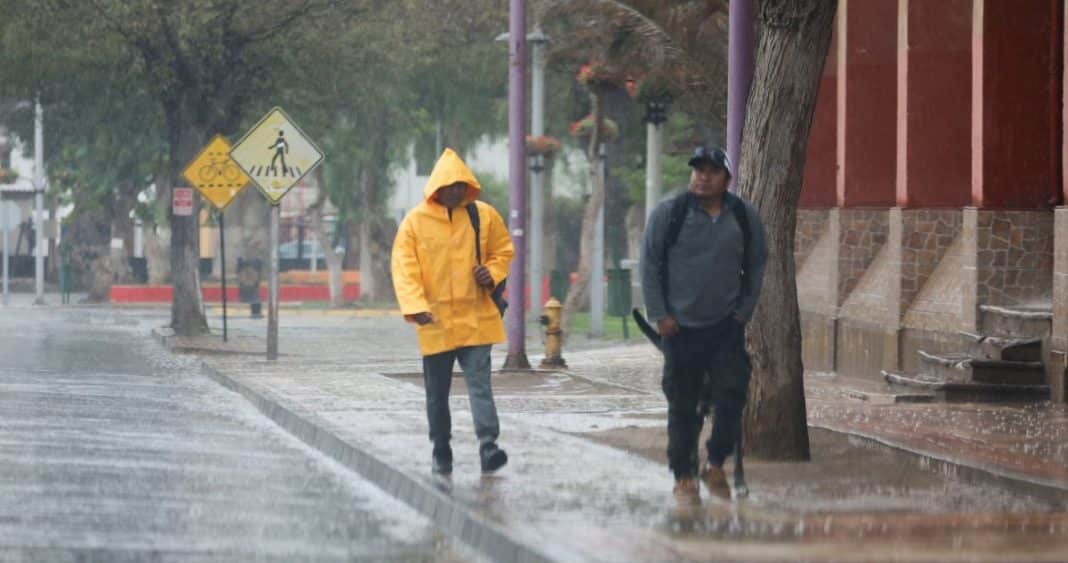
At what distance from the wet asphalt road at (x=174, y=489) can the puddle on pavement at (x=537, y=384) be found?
2123 mm

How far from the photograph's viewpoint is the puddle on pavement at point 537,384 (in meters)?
20.1

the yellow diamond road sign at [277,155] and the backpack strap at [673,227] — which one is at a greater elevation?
the yellow diamond road sign at [277,155]

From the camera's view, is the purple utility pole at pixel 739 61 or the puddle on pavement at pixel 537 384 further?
the puddle on pavement at pixel 537 384

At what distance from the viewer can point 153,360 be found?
2858 cm

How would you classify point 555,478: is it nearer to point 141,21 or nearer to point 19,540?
→ point 19,540

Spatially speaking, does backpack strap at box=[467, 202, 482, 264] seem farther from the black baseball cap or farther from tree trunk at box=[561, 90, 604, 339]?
tree trunk at box=[561, 90, 604, 339]

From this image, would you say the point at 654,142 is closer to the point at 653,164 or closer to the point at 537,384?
the point at 653,164

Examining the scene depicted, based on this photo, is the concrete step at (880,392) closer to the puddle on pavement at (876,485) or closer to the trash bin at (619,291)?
the puddle on pavement at (876,485)

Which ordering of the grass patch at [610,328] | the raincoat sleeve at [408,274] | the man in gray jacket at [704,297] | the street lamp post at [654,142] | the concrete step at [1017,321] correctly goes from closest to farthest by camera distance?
the man in gray jacket at [704,297] → the raincoat sleeve at [408,274] → the concrete step at [1017,321] → the street lamp post at [654,142] → the grass patch at [610,328]

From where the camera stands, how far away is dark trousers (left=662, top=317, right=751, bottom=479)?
36.4 ft

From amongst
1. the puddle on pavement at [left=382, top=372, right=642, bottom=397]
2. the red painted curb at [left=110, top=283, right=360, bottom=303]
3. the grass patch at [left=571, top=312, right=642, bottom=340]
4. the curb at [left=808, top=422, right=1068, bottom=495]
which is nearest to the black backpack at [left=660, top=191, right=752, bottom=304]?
the curb at [left=808, top=422, right=1068, bottom=495]

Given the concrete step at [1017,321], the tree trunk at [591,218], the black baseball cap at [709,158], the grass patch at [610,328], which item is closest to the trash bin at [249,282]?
the grass patch at [610,328]

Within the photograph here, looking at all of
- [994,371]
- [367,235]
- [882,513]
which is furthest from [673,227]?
[367,235]

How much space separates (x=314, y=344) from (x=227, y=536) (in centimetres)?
2333
